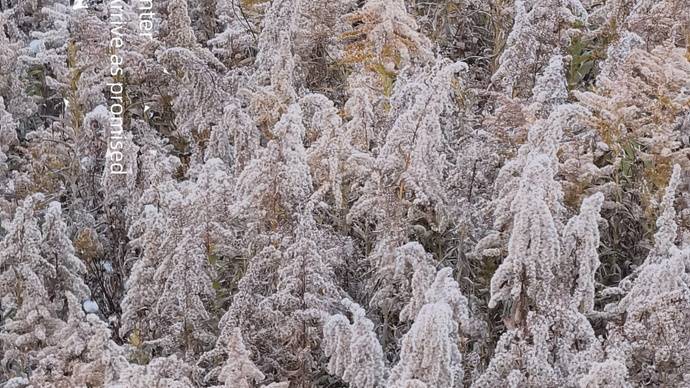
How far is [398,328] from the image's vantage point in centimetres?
347

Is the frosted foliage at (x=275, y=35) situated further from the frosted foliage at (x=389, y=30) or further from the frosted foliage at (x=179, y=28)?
the frosted foliage at (x=179, y=28)

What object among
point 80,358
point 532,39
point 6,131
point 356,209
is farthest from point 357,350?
point 6,131

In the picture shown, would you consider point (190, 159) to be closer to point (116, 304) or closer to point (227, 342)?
point (116, 304)

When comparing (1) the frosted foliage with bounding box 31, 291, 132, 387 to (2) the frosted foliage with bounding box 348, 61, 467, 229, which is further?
(2) the frosted foliage with bounding box 348, 61, 467, 229

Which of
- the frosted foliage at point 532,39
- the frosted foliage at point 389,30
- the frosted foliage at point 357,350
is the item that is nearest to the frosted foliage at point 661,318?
the frosted foliage at point 357,350

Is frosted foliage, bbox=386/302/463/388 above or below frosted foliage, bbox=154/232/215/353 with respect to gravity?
above

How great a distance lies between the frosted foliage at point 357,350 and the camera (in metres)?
2.71

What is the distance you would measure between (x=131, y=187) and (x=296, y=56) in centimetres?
116

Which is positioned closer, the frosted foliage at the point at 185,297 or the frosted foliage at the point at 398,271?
the frosted foliage at the point at 398,271

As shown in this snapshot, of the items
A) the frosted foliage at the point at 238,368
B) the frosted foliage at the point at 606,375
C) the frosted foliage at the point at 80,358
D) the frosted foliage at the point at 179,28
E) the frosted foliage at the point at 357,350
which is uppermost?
the frosted foliage at the point at 179,28

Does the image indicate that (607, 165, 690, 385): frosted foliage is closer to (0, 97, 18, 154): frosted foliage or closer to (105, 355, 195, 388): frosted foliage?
(105, 355, 195, 388): frosted foliage

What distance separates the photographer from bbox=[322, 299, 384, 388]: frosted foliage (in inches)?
107

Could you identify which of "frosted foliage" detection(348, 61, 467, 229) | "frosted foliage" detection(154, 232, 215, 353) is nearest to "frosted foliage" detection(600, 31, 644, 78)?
"frosted foliage" detection(348, 61, 467, 229)

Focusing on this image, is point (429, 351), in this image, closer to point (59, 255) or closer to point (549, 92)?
point (549, 92)
